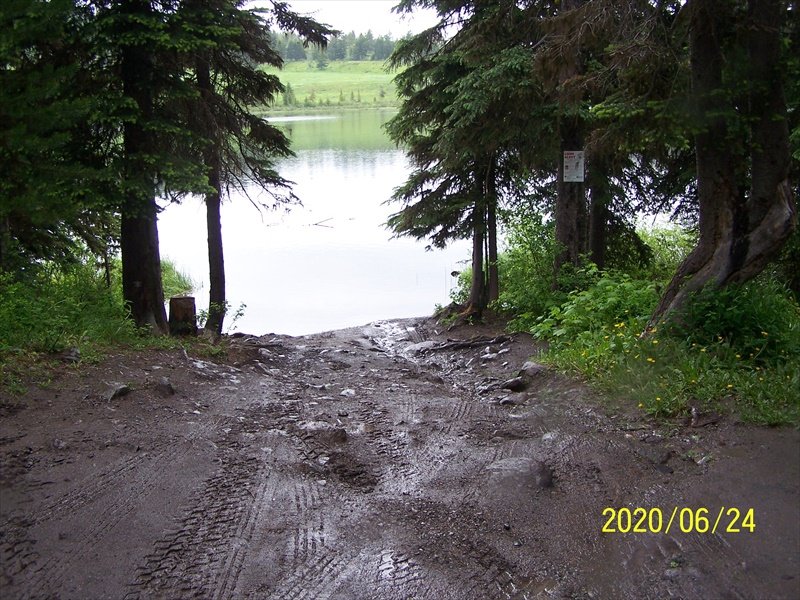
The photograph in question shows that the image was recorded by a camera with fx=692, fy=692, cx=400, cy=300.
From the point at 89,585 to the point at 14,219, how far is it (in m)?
7.02

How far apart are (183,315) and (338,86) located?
255 ft

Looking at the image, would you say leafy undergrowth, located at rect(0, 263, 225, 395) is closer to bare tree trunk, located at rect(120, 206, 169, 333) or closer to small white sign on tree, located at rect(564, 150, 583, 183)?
bare tree trunk, located at rect(120, 206, 169, 333)

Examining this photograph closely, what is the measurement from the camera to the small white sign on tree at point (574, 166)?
1053 cm

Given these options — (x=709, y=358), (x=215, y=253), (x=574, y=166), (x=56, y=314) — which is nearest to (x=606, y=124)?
(x=574, y=166)

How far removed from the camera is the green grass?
7232 cm

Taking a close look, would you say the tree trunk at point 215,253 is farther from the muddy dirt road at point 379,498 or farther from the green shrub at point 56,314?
the muddy dirt road at point 379,498

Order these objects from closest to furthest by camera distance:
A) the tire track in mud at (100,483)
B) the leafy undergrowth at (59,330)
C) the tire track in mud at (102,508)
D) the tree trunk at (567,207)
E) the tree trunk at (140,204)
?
the tire track in mud at (102,508) → the tire track in mud at (100,483) → the leafy undergrowth at (59,330) → the tree trunk at (140,204) → the tree trunk at (567,207)

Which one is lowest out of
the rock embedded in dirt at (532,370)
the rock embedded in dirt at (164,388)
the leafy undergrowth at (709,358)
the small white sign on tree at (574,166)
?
the rock embedded in dirt at (532,370)

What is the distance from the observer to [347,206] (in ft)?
107

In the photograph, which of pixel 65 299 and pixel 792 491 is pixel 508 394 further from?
pixel 65 299

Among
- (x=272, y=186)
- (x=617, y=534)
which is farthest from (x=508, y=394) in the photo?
(x=272, y=186)

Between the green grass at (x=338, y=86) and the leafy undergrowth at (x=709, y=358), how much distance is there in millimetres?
55502

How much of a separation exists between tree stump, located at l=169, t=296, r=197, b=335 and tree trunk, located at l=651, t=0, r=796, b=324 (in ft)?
27.2
